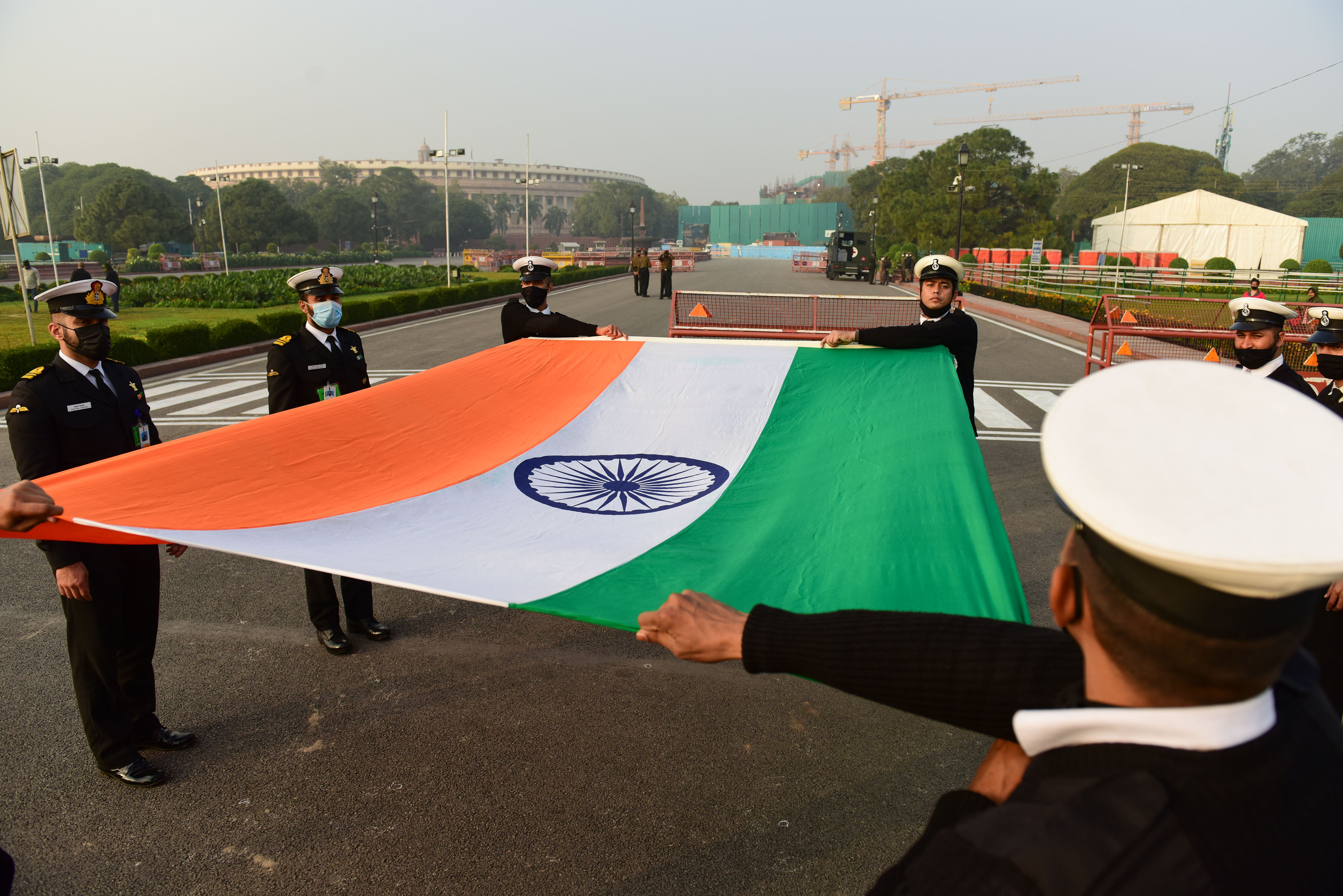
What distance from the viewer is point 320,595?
5.25 metres

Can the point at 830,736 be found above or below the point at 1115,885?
below

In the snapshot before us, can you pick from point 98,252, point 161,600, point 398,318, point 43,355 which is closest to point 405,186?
point 98,252

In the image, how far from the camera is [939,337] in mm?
5430

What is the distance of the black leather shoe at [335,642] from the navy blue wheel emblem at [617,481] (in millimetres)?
1810

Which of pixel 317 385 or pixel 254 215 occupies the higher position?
pixel 254 215

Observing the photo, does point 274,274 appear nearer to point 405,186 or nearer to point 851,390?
point 851,390

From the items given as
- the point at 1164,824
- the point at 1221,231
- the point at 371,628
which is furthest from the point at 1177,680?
the point at 1221,231

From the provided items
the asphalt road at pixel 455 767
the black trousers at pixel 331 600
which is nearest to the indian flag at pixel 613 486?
the asphalt road at pixel 455 767

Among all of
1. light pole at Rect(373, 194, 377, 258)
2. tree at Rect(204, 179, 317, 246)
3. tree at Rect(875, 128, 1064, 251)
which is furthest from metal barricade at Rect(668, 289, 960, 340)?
tree at Rect(204, 179, 317, 246)

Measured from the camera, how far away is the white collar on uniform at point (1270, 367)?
14.0 ft

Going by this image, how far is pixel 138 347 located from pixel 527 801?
16.7 m

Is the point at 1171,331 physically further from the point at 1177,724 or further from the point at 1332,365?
the point at 1177,724

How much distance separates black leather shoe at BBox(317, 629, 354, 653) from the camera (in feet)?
17.3

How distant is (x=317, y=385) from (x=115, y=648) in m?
1.93
